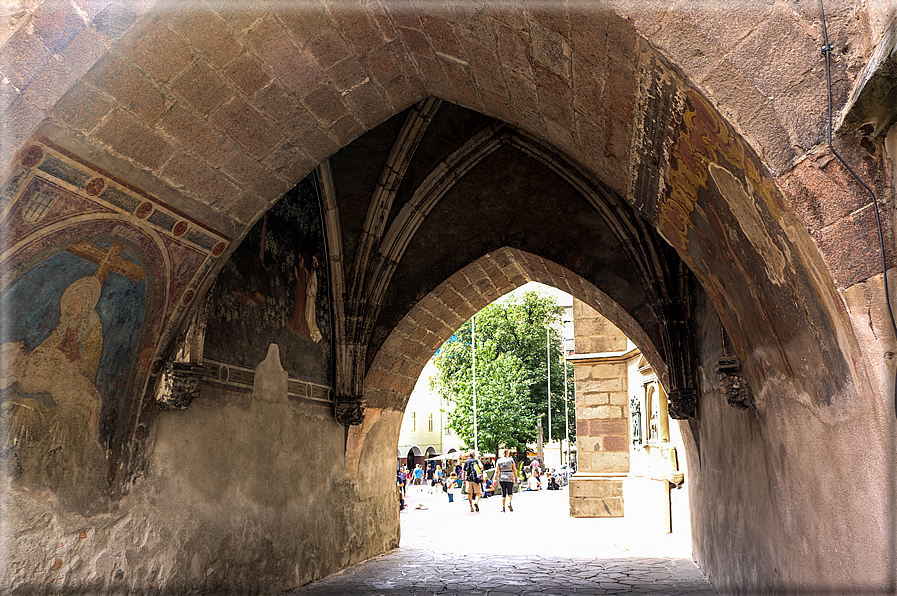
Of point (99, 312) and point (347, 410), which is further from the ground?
point (99, 312)

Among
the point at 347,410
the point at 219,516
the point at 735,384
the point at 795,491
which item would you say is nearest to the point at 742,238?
the point at 795,491

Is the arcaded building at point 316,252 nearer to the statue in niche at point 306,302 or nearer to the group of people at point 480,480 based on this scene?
the statue in niche at point 306,302

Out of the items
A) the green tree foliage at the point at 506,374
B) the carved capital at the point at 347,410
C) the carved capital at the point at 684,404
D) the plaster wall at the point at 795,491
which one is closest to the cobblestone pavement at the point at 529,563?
the plaster wall at the point at 795,491

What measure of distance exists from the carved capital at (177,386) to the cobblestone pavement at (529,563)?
8.14ft

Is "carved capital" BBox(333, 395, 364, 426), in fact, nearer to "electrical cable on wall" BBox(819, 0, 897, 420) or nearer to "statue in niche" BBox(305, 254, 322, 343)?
"statue in niche" BBox(305, 254, 322, 343)

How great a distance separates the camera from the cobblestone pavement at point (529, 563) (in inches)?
242

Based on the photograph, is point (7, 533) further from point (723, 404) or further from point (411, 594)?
point (723, 404)

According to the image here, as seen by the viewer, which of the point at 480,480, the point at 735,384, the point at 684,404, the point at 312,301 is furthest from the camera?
the point at 480,480

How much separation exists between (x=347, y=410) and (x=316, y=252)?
1825 mm

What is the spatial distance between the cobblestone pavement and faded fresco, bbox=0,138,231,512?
2.84m

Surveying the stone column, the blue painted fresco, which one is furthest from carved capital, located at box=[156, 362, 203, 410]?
the stone column

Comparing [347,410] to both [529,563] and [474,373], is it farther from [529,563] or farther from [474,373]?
[474,373]

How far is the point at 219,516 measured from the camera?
206 inches

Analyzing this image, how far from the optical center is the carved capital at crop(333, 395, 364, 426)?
7570mm
